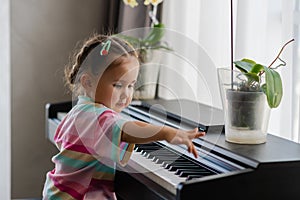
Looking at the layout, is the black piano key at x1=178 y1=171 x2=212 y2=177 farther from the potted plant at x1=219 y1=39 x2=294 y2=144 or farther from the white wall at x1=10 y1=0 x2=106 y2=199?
the white wall at x1=10 y1=0 x2=106 y2=199

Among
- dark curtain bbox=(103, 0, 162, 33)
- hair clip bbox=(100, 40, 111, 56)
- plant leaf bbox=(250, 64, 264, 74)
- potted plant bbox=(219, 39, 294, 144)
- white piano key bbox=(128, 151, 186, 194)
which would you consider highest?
dark curtain bbox=(103, 0, 162, 33)

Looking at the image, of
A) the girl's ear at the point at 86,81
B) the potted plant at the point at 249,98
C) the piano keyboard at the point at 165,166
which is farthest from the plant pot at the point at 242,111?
the girl's ear at the point at 86,81

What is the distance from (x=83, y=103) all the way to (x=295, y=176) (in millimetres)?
633

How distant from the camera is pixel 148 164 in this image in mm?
1713

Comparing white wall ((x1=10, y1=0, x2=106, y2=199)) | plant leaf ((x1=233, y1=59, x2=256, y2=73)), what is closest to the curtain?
plant leaf ((x1=233, y1=59, x2=256, y2=73))

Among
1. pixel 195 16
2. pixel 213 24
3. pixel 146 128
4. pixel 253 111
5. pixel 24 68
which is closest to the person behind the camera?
pixel 146 128

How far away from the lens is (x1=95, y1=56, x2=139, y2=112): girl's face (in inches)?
63.2

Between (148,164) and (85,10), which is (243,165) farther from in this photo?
(85,10)

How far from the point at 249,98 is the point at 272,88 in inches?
2.8

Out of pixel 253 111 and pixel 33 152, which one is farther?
pixel 33 152

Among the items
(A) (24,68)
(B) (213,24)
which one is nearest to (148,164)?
(B) (213,24)

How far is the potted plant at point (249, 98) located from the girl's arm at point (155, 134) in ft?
0.90

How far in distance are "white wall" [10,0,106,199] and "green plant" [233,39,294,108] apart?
1.64 metres

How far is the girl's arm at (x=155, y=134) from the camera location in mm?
1394
